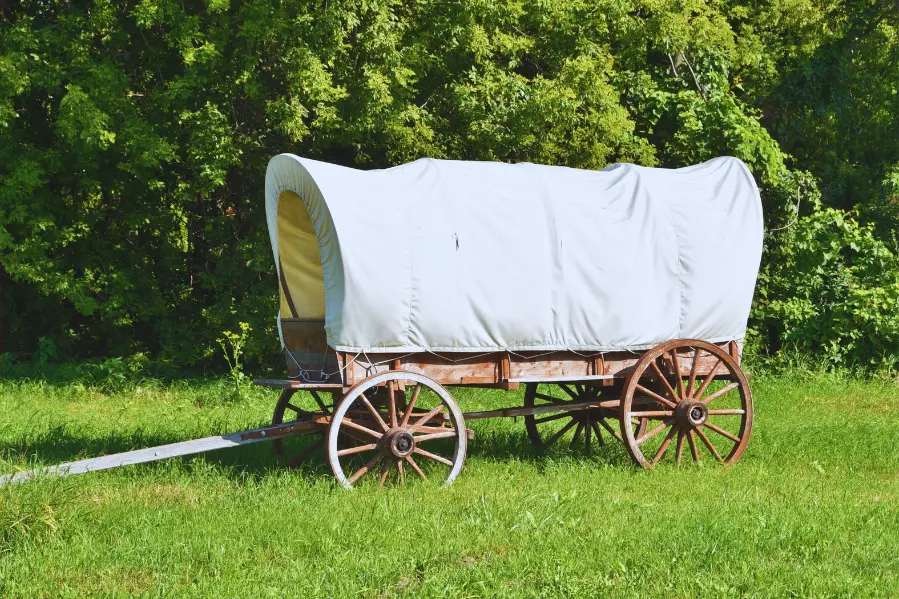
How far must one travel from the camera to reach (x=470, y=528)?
22.3ft

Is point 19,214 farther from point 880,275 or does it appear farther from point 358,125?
point 880,275

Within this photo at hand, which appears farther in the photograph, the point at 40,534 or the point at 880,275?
the point at 880,275

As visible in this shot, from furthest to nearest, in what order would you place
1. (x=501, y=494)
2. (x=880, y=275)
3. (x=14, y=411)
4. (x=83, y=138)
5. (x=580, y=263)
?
(x=880, y=275) < (x=83, y=138) < (x=14, y=411) < (x=580, y=263) < (x=501, y=494)

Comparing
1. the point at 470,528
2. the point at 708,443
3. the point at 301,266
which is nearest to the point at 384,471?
the point at 470,528

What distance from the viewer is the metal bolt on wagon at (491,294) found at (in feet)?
26.1

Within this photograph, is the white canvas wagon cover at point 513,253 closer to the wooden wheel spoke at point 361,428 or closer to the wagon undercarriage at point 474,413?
the wagon undercarriage at point 474,413

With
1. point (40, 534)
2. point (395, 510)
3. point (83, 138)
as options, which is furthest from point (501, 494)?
point (83, 138)

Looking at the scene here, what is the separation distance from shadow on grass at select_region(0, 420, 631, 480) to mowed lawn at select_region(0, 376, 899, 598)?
0.16 feet

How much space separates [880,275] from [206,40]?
469 inches

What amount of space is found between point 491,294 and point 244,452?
322cm

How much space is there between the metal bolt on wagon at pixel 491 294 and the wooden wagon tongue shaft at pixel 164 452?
0.06ft

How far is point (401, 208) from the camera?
816 centimetres

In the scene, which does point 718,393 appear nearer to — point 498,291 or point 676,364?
point 676,364

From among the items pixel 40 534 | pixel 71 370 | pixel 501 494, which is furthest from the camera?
pixel 71 370
